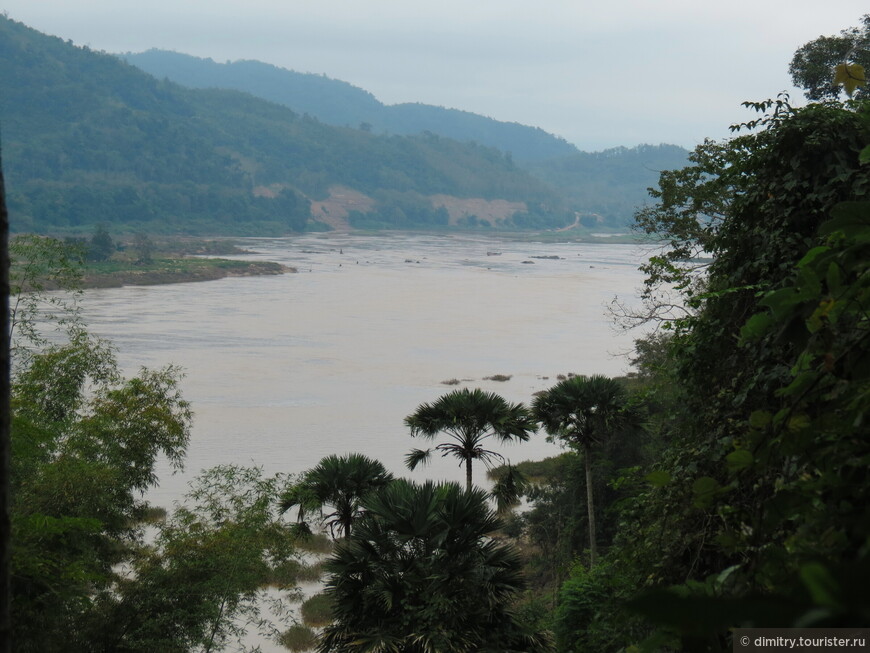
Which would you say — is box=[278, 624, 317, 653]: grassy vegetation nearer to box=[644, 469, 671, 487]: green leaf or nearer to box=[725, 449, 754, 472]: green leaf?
box=[644, 469, 671, 487]: green leaf

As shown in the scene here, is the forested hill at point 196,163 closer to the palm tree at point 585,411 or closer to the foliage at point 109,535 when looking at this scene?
the foliage at point 109,535

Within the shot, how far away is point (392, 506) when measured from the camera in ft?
22.7

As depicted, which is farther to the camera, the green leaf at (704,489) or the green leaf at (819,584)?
the green leaf at (704,489)

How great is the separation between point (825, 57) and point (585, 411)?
26.7 feet

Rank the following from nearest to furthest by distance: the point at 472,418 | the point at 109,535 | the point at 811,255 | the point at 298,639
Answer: the point at 811,255
the point at 109,535
the point at 472,418
the point at 298,639

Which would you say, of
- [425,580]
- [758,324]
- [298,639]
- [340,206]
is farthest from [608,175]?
[758,324]

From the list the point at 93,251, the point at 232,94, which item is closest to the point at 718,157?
the point at 93,251

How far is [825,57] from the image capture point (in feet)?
45.9

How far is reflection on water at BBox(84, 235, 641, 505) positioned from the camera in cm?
1914

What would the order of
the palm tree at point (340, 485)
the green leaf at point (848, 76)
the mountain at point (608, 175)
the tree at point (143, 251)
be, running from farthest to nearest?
the mountain at point (608, 175)
the tree at point (143, 251)
the palm tree at point (340, 485)
the green leaf at point (848, 76)

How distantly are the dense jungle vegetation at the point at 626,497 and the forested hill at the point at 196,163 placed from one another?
239ft

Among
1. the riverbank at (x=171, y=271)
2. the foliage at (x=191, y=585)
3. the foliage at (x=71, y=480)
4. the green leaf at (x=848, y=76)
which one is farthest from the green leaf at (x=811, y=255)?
the riverbank at (x=171, y=271)

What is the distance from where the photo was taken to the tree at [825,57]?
44.3 feet

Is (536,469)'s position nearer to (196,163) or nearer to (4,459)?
(4,459)
